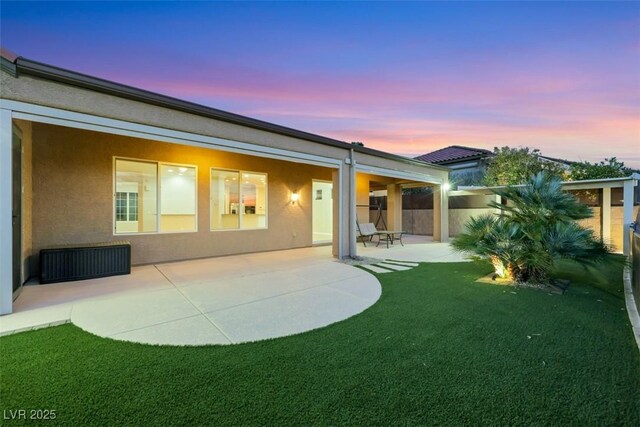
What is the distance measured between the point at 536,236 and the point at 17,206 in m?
8.17

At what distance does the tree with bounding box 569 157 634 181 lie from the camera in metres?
11.2

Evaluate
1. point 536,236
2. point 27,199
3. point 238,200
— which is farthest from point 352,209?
point 27,199

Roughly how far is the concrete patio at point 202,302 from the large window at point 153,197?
1.13 metres

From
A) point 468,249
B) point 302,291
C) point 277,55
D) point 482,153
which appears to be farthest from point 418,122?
point 302,291

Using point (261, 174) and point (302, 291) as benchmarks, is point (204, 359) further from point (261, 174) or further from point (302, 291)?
point (261, 174)

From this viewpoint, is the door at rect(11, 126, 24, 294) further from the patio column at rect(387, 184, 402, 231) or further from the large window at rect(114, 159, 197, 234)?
the patio column at rect(387, 184, 402, 231)

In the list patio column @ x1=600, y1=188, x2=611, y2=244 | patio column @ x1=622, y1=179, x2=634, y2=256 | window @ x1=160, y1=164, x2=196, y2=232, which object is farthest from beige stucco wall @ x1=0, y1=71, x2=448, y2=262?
patio column @ x1=600, y1=188, x2=611, y2=244

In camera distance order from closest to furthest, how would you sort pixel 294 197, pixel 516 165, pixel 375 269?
pixel 375 269 → pixel 294 197 → pixel 516 165

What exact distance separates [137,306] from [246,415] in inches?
117

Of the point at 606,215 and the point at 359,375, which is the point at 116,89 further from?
the point at 606,215

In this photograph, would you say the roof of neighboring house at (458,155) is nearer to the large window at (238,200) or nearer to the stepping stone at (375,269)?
the stepping stone at (375,269)

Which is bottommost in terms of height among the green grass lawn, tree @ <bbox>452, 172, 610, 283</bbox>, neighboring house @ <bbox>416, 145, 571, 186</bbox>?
the green grass lawn

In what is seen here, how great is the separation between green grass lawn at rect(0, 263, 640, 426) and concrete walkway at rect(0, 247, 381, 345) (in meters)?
0.27

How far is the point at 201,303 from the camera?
4.13m
